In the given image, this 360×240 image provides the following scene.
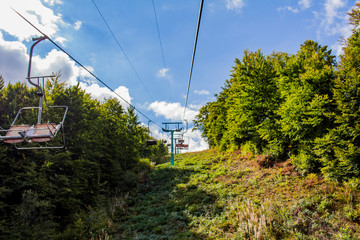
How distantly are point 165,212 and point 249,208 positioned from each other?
21.7 ft

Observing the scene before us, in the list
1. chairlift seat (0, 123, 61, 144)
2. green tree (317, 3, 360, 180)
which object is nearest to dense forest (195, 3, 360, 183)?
green tree (317, 3, 360, 180)

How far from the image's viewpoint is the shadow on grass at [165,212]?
11430 mm

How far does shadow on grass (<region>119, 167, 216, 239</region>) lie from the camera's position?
11.4 m

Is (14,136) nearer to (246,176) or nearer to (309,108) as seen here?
(309,108)

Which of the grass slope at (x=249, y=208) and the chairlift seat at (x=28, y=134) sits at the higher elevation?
the chairlift seat at (x=28, y=134)

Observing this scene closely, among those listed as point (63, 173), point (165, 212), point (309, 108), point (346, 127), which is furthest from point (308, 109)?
point (63, 173)

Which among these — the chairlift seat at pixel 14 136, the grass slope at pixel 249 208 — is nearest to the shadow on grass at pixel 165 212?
the grass slope at pixel 249 208

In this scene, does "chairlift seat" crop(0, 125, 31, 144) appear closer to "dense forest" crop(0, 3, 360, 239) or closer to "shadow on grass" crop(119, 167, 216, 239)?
"dense forest" crop(0, 3, 360, 239)

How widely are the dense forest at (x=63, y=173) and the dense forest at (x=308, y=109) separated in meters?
15.1

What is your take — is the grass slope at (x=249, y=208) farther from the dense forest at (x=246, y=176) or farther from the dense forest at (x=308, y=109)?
the dense forest at (x=308, y=109)

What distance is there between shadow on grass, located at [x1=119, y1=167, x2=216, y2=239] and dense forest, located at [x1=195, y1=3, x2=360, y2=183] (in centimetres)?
714

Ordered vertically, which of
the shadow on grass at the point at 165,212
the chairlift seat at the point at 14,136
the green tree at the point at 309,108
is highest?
the green tree at the point at 309,108

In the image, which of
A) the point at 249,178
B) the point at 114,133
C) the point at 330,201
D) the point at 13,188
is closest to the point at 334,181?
the point at 330,201

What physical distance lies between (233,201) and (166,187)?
380 inches
